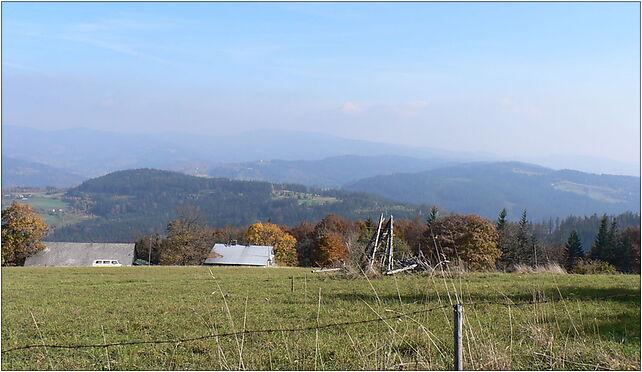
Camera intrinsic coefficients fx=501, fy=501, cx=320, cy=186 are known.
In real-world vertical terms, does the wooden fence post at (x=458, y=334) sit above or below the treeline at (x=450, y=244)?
above

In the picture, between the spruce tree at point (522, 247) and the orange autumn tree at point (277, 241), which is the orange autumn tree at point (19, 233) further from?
the spruce tree at point (522, 247)

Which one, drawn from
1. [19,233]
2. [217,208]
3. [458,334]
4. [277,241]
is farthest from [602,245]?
[217,208]

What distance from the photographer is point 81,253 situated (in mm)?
65625

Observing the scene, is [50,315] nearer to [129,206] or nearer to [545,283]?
[545,283]

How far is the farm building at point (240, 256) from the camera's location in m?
61.2

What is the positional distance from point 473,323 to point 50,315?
992 centimetres

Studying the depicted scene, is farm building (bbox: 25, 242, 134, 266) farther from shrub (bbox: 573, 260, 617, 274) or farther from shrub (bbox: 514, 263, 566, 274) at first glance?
shrub (bbox: 573, 260, 617, 274)

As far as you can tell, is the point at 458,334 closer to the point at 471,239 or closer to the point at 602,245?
the point at 471,239

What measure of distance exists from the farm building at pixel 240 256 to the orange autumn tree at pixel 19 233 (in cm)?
1838

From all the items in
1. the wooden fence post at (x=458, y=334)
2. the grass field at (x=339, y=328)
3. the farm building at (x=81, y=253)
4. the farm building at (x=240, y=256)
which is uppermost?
the wooden fence post at (x=458, y=334)

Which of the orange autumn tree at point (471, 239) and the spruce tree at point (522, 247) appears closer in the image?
the orange autumn tree at point (471, 239)

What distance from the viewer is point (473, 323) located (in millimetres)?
9016

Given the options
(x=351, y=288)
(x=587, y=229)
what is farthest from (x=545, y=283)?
(x=587, y=229)

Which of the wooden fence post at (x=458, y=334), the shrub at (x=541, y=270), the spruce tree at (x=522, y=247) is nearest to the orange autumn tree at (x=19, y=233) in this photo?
the shrub at (x=541, y=270)
